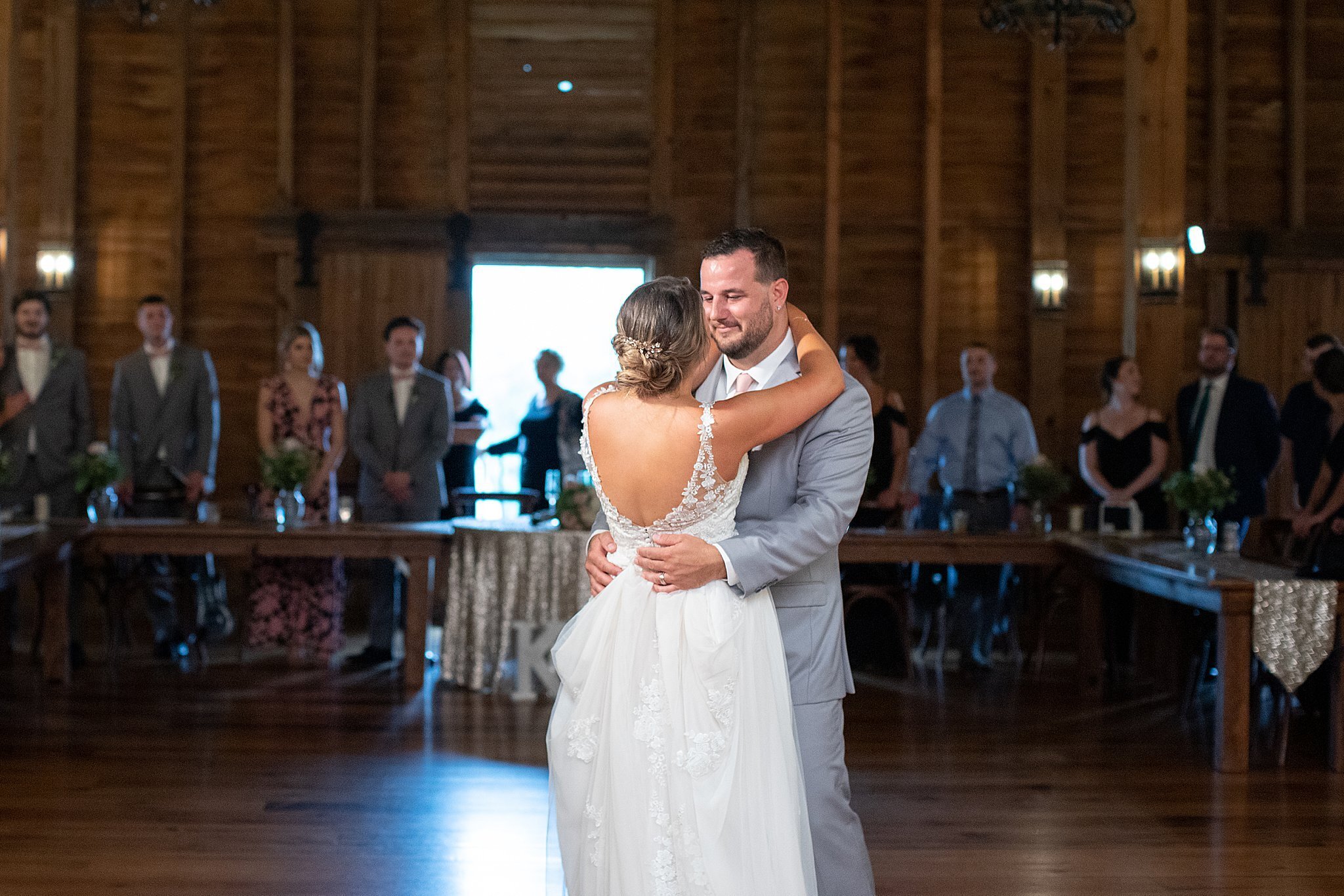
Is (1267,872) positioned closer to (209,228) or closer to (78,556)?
(78,556)

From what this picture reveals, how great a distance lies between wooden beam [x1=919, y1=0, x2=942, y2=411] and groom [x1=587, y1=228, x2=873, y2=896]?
6636 millimetres

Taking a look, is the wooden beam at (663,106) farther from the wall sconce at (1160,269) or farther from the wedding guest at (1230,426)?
the wedding guest at (1230,426)

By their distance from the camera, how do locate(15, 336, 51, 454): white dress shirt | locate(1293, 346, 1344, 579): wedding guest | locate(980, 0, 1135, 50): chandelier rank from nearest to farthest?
locate(1293, 346, 1344, 579): wedding guest < locate(980, 0, 1135, 50): chandelier < locate(15, 336, 51, 454): white dress shirt

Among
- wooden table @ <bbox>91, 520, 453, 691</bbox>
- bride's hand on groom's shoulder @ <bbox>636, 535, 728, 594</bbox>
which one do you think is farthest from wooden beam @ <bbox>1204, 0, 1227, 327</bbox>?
bride's hand on groom's shoulder @ <bbox>636, 535, 728, 594</bbox>

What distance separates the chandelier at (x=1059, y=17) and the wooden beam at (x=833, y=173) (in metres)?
2.08

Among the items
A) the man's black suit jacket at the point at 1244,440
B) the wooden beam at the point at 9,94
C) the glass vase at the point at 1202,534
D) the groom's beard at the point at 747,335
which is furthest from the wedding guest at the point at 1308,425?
the wooden beam at the point at 9,94

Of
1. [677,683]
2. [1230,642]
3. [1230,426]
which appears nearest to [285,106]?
[1230,426]

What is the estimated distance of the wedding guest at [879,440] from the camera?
744cm

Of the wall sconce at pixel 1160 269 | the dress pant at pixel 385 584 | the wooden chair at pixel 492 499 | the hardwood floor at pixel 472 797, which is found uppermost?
the wall sconce at pixel 1160 269

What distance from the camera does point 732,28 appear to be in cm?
953

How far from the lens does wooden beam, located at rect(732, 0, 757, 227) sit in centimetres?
948

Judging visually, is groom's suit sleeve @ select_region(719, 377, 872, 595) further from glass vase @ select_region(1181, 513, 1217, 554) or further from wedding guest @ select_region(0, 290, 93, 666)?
wedding guest @ select_region(0, 290, 93, 666)

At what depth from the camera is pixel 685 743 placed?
2.64 metres

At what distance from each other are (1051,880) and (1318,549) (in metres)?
2.17
